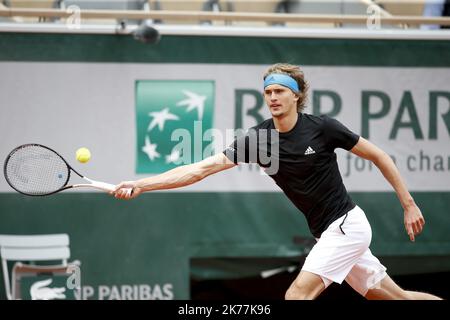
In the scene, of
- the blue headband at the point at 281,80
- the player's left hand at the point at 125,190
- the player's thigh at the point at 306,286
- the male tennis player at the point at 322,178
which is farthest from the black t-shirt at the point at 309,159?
the player's left hand at the point at 125,190

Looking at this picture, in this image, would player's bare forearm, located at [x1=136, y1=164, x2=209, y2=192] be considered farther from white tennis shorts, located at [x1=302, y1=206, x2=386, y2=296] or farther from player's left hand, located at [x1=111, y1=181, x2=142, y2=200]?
white tennis shorts, located at [x1=302, y1=206, x2=386, y2=296]

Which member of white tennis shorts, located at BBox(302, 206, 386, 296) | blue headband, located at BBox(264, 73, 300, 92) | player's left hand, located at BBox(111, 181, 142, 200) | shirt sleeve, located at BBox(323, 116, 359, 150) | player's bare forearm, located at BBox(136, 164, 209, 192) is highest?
blue headband, located at BBox(264, 73, 300, 92)

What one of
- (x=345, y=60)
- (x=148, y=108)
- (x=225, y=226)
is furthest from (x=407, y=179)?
(x=148, y=108)

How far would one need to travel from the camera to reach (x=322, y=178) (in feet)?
17.4

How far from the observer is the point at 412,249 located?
7637 mm

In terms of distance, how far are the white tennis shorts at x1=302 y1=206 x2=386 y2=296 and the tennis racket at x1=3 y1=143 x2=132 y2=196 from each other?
146 cm

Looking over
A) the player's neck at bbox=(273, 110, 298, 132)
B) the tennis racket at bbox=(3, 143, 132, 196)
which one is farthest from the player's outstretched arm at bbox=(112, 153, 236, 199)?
the tennis racket at bbox=(3, 143, 132, 196)

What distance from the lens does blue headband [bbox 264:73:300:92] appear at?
5363 millimetres

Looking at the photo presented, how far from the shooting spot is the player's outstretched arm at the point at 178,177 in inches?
201

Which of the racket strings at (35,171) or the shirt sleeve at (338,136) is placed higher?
the shirt sleeve at (338,136)

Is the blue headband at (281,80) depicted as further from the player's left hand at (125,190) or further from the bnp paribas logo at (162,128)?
the bnp paribas logo at (162,128)

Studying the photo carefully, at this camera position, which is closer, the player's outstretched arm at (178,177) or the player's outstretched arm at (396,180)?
the player's outstretched arm at (178,177)

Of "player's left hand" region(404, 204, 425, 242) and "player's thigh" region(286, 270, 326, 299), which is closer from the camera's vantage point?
"player's thigh" region(286, 270, 326, 299)

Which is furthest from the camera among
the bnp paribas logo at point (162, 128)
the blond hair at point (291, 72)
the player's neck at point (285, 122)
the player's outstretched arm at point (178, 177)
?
the bnp paribas logo at point (162, 128)
